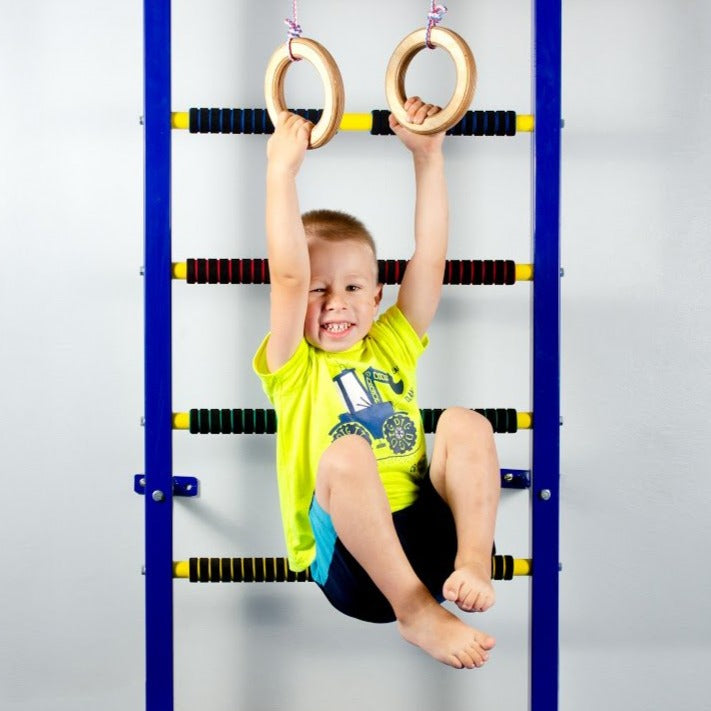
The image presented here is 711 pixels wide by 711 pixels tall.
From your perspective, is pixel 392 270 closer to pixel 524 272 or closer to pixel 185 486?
pixel 524 272

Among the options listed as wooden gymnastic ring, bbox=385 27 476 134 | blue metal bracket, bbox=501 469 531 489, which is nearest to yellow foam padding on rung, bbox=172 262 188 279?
wooden gymnastic ring, bbox=385 27 476 134

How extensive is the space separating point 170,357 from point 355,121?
0.56 metres

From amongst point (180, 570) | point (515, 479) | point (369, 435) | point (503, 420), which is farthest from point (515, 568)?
point (180, 570)

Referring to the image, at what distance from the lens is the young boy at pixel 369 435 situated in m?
1.39

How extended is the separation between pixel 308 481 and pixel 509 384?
0.81 meters

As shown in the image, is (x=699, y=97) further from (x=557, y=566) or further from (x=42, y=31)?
(x=42, y=31)

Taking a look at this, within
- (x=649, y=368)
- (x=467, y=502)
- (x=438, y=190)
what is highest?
(x=438, y=190)

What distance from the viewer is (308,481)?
5.29 feet

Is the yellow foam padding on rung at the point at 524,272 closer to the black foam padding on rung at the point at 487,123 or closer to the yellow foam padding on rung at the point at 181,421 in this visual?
the black foam padding on rung at the point at 487,123

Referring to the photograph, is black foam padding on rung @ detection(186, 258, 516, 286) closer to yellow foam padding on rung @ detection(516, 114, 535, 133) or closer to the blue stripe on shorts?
yellow foam padding on rung @ detection(516, 114, 535, 133)

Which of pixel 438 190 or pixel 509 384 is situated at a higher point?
pixel 438 190

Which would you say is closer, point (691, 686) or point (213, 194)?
point (213, 194)

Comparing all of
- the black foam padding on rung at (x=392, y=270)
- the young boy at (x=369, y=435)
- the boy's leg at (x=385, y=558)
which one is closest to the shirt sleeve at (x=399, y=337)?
the young boy at (x=369, y=435)

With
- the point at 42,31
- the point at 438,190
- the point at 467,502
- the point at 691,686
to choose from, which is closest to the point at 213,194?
the point at 42,31
